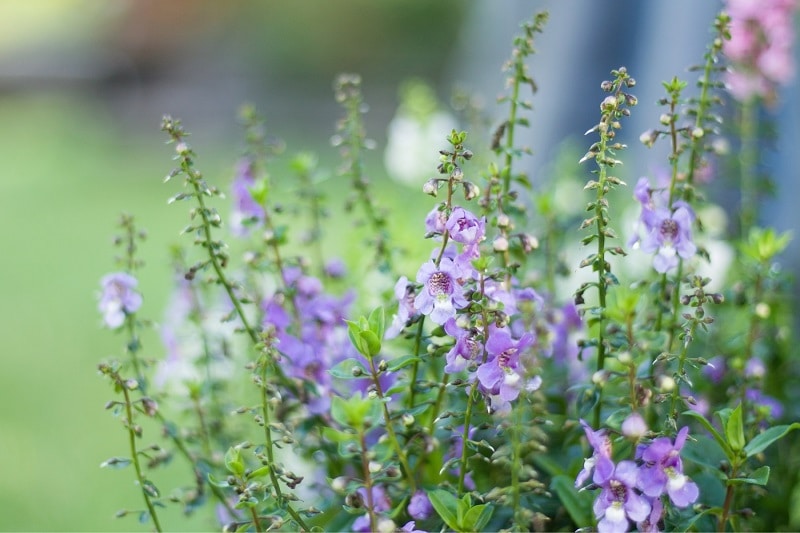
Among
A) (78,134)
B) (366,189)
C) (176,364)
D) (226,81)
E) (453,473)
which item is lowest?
(453,473)

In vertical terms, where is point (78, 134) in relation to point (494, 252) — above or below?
above

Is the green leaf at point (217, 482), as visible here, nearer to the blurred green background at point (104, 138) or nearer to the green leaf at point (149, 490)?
the green leaf at point (149, 490)

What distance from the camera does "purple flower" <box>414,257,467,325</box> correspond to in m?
0.81

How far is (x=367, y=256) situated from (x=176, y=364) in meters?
0.51

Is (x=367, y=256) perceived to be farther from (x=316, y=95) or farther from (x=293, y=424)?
(x=316, y=95)

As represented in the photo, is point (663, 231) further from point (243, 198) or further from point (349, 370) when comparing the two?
point (243, 198)

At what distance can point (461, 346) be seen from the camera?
0.82 m

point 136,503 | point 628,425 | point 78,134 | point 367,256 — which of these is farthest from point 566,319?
point 78,134

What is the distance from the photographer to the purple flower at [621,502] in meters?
0.77

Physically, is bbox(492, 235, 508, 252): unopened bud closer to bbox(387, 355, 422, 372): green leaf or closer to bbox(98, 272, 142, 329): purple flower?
bbox(387, 355, 422, 372): green leaf

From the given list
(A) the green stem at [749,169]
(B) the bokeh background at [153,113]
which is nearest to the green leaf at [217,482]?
(B) the bokeh background at [153,113]

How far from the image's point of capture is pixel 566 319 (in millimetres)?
1238

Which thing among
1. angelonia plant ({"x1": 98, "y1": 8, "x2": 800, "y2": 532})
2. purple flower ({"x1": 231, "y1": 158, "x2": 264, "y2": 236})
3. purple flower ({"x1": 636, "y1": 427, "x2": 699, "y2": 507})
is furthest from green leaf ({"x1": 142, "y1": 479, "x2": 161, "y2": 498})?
purple flower ({"x1": 636, "y1": 427, "x2": 699, "y2": 507})

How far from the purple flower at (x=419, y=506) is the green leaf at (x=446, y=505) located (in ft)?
0.17
